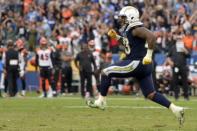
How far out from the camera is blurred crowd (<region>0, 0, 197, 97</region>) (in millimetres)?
31158

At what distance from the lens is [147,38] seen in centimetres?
1324

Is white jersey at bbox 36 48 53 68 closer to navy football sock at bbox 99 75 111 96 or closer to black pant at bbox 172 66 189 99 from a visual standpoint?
black pant at bbox 172 66 189 99

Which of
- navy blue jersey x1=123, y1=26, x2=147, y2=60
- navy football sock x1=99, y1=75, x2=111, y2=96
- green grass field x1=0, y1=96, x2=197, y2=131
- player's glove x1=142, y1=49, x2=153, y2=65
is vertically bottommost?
green grass field x1=0, y1=96, x2=197, y2=131

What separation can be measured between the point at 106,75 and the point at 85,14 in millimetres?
20381

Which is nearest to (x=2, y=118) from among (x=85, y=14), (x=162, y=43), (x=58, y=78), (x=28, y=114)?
(x=28, y=114)

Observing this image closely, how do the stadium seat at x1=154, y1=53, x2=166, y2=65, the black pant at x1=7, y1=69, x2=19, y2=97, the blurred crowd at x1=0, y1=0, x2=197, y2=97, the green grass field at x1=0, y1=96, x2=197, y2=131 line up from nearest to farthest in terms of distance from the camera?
the green grass field at x1=0, y1=96, x2=197, y2=131 → the black pant at x1=7, y1=69, x2=19, y2=97 → the stadium seat at x1=154, y1=53, x2=166, y2=65 → the blurred crowd at x1=0, y1=0, x2=197, y2=97

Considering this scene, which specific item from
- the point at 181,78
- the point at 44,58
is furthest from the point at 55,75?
the point at 181,78

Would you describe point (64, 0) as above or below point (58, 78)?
above

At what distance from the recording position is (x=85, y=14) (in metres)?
34.2

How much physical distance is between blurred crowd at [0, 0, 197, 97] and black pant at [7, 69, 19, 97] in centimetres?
305

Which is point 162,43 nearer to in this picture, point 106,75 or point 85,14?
point 85,14

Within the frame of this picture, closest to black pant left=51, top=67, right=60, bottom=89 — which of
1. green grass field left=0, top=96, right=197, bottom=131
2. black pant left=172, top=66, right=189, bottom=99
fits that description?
black pant left=172, top=66, right=189, bottom=99

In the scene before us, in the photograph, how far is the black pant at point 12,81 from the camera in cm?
2681

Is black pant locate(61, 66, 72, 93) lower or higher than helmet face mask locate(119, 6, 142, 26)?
lower
